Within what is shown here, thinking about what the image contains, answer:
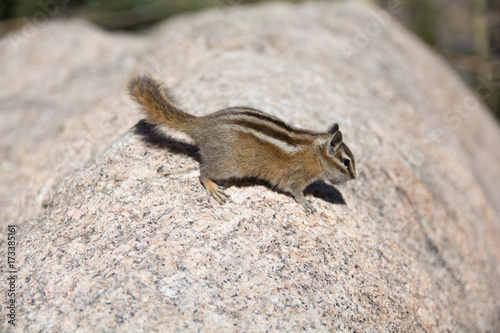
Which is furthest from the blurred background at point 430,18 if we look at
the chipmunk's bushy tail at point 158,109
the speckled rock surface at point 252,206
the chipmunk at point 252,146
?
the chipmunk at point 252,146

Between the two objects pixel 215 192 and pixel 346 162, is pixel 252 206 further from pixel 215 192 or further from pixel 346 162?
pixel 346 162

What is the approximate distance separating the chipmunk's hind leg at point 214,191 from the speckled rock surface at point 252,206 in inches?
3.0

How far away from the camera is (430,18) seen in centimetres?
1537

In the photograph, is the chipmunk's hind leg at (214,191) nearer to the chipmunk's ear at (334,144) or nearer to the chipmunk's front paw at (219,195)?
the chipmunk's front paw at (219,195)

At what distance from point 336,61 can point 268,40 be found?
1.23m

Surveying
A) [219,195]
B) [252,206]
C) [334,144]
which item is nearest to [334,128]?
[334,144]

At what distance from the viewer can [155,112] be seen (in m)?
4.02

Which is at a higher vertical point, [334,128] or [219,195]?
[334,128]

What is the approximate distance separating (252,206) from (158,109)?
4.19 ft

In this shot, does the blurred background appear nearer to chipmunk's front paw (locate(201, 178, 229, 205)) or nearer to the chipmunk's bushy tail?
the chipmunk's bushy tail

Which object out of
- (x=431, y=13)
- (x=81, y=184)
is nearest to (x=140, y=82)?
(x=81, y=184)

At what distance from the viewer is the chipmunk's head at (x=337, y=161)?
4.14 metres

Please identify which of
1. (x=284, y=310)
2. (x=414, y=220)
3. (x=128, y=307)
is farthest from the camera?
(x=414, y=220)

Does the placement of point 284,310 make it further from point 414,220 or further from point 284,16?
point 284,16
